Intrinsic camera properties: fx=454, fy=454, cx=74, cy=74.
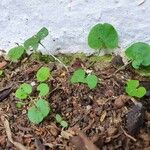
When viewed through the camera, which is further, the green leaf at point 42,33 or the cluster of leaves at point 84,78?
the green leaf at point 42,33

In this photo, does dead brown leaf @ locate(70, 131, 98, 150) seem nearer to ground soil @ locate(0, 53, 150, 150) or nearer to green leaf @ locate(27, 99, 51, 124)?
ground soil @ locate(0, 53, 150, 150)

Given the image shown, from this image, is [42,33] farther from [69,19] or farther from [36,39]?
[69,19]

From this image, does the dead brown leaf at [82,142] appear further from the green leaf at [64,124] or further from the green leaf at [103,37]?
the green leaf at [103,37]

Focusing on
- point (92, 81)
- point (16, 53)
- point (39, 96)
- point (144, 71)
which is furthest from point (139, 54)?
point (16, 53)

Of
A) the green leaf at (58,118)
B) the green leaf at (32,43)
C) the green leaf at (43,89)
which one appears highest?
the green leaf at (32,43)

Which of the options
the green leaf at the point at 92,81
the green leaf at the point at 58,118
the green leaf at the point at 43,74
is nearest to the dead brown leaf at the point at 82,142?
the green leaf at the point at 58,118

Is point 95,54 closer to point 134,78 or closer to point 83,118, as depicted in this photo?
point 134,78

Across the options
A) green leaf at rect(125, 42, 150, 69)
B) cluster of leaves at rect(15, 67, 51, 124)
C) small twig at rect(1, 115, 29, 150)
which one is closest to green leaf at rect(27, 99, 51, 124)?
cluster of leaves at rect(15, 67, 51, 124)
